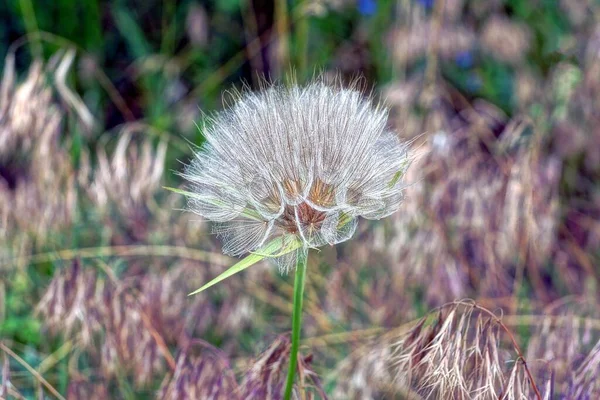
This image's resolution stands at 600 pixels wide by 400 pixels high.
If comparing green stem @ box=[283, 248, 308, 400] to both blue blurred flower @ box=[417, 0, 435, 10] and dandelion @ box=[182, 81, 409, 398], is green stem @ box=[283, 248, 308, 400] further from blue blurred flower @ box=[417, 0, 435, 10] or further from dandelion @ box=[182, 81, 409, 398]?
blue blurred flower @ box=[417, 0, 435, 10]

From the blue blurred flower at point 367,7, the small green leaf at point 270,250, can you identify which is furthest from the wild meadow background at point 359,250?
the small green leaf at point 270,250

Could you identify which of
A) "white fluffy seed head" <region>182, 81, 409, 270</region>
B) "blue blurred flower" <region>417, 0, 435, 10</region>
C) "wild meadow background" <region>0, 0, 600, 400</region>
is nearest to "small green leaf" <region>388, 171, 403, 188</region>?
"white fluffy seed head" <region>182, 81, 409, 270</region>

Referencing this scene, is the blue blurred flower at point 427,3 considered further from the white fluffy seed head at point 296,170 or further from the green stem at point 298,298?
the green stem at point 298,298

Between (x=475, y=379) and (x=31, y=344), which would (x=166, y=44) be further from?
(x=475, y=379)

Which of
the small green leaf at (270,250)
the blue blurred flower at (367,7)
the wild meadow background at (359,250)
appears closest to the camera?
the small green leaf at (270,250)

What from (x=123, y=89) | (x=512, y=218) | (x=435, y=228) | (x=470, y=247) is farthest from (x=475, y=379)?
(x=123, y=89)
